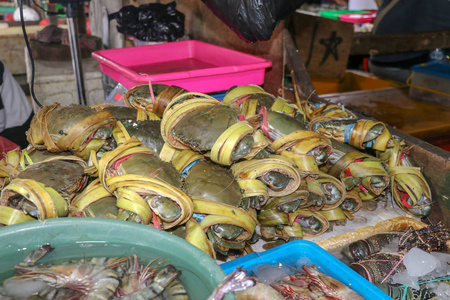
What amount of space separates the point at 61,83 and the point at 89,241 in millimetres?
Result: 3528

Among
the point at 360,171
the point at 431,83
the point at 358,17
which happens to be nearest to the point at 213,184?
the point at 360,171

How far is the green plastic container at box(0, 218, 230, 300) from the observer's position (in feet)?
3.70

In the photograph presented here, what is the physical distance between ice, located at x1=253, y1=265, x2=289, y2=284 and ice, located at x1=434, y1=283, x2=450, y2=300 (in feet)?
2.04

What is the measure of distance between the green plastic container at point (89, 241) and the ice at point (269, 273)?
450mm

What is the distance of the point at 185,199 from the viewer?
4.83 ft

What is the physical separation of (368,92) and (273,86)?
63.9 inches

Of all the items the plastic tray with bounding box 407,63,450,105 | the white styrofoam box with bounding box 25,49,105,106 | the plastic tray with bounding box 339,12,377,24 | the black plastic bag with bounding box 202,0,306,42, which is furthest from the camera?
the plastic tray with bounding box 339,12,377,24

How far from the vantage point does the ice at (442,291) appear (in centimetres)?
156

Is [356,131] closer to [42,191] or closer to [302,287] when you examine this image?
[302,287]

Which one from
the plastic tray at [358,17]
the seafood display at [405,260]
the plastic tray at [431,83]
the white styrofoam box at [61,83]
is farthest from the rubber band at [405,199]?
the plastic tray at [358,17]

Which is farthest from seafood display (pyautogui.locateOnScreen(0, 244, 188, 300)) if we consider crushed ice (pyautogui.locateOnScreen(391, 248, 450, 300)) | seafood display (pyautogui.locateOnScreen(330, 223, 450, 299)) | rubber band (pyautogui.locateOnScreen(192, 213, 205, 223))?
crushed ice (pyautogui.locateOnScreen(391, 248, 450, 300))

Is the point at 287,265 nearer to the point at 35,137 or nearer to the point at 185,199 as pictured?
the point at 185,199

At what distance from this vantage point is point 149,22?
144 inches

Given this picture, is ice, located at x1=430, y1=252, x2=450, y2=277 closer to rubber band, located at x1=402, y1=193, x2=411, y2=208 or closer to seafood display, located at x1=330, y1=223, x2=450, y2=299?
seafood display, located at x1=330, y1=223, x2=450, y2=299
